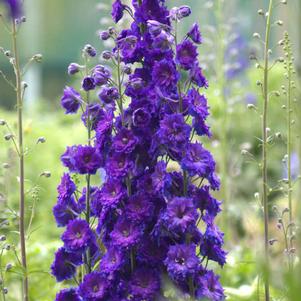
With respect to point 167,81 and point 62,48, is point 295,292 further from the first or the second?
point 62,48

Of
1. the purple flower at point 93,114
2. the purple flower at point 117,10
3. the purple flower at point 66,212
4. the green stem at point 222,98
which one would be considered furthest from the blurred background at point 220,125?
the purple flower at point 117,10

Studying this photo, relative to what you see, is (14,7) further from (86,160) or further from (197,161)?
(197,161)

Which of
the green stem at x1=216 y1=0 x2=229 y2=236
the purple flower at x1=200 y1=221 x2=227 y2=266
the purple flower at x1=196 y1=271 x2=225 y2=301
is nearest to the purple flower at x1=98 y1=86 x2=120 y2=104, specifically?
the purple flower at x1=200 y1=221 x2=227 y2=266

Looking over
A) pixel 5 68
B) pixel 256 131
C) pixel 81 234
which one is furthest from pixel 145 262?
pixel 5 68

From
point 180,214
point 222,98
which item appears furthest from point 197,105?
point 222,98

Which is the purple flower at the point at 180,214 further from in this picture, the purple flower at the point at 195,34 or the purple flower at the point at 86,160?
the purple flower at the point at 195,34

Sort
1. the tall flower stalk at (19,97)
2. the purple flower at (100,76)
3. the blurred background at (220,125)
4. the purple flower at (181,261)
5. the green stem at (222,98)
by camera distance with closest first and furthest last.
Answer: the purple flower at (181,261), the purple flower at (100,76), the tall flower stalk at (19,97), the blurred background at (220,125), the green stem at (222,98)
